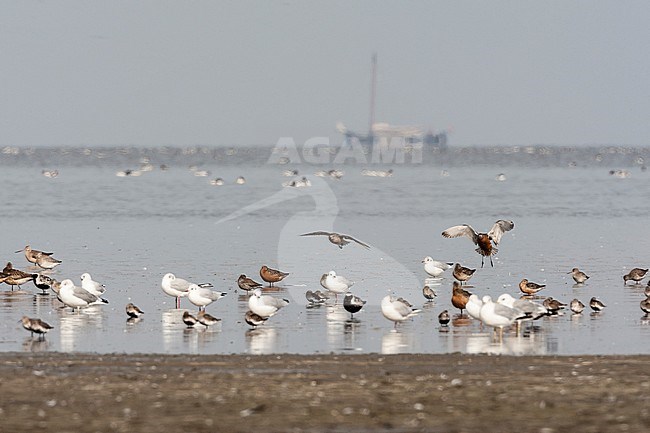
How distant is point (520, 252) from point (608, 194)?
31878 mm

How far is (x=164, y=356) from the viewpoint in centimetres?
1411

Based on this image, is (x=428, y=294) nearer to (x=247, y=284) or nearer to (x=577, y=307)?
(x=577, y=307)

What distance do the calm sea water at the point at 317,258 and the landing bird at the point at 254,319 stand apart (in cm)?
22

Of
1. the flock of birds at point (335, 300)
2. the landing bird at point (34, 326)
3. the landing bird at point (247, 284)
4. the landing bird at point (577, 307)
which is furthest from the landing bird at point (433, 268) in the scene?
the landing bird at point (34, 326)

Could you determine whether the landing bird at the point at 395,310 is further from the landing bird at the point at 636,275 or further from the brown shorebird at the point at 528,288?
the landing bird at the point at 636,275

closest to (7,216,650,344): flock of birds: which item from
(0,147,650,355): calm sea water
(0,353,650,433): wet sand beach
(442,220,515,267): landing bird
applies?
(0,147,650,355): calm sea water

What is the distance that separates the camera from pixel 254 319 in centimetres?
1733

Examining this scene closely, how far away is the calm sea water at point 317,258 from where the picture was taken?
16125mm

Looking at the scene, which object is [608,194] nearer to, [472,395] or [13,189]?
[13,189]

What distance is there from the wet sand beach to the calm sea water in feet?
5.42

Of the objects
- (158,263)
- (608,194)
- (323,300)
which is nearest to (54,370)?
(323,300)

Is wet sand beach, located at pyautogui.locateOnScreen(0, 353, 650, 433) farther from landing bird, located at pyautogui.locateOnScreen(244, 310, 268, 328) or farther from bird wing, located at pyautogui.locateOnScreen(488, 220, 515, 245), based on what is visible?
bird wing, located at pyautogui.locateOnScreen(488, 220, 515, 245)

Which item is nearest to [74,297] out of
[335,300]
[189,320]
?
[189,320]

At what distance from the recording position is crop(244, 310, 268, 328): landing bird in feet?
56.7
